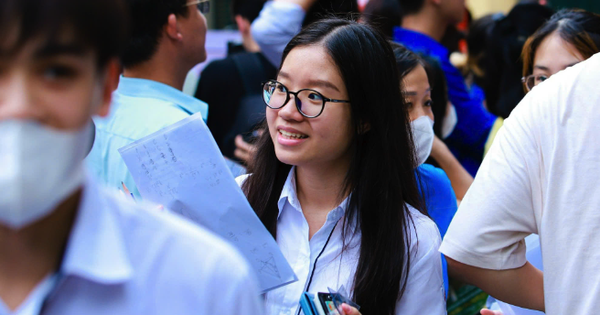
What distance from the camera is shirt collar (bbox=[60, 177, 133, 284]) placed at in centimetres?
89

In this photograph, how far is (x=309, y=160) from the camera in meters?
1.96

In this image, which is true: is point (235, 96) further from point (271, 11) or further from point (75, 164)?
point (75, 164)

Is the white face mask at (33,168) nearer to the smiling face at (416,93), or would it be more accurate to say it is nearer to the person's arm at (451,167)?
the smiling face at (416,93)

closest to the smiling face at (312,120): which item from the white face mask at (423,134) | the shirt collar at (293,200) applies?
the shirt collar at (293,200)

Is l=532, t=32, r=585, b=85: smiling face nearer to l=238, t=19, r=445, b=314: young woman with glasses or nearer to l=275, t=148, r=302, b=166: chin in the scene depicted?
l=238, t=19, r=445, b=314: young woman with glasses

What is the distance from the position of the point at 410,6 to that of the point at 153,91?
71.8 inches

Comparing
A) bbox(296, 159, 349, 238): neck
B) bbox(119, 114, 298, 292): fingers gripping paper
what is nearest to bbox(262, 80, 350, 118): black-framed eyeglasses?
bbox(296, 159, 349, 238): neck

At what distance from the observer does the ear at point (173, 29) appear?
8.56ft

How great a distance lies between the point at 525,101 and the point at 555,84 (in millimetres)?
91

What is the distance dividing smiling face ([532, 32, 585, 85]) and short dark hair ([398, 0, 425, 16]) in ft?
3.67

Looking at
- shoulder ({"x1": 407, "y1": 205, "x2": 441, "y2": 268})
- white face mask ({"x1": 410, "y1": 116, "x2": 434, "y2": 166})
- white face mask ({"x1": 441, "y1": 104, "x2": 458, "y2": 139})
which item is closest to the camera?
shoulder ({"x1": 407, "y1": 205, "x2": 441, "y2": 268})

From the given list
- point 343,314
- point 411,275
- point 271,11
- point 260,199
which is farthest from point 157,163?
point 271,11

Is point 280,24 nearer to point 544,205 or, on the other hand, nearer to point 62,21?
point 544,205

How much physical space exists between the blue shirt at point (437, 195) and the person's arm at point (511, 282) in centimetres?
58
